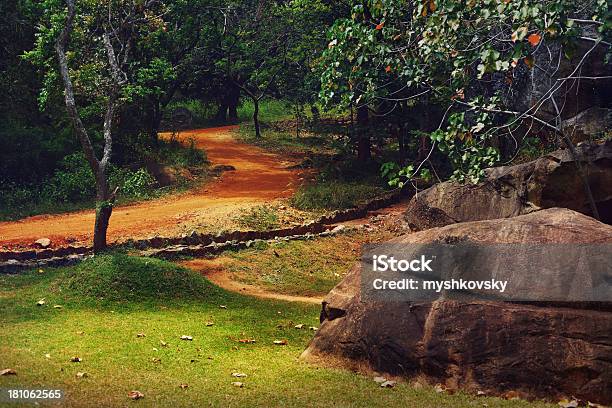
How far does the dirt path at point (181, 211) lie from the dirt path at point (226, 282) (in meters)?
2.57

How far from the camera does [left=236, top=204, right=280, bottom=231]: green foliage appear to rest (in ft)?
66.2

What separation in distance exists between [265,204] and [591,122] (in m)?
10.2

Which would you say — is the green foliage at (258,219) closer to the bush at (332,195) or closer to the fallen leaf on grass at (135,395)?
the bush at (332,195)

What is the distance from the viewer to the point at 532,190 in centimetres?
1505

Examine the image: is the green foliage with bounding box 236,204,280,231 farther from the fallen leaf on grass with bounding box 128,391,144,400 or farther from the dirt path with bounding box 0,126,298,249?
the fallen leaf on grass with bounding box 128,391,144,400

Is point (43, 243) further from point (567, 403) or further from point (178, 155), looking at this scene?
point (567, 403)

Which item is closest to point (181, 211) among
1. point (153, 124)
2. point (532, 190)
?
point (153, 124)

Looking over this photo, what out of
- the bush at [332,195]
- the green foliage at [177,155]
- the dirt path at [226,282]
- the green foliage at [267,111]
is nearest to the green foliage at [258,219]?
the bush at [332,195]

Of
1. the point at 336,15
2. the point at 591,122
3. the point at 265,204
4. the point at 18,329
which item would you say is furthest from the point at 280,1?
the point at 18,329

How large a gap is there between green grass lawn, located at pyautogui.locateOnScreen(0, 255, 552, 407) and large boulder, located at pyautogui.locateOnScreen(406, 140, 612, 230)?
507 cm

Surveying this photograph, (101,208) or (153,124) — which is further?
(153,124)

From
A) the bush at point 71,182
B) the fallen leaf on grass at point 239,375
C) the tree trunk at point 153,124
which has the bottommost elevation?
the fallen leaf on grass at point 239,375

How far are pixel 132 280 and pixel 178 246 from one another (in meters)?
4.82

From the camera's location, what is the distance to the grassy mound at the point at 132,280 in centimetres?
1252
